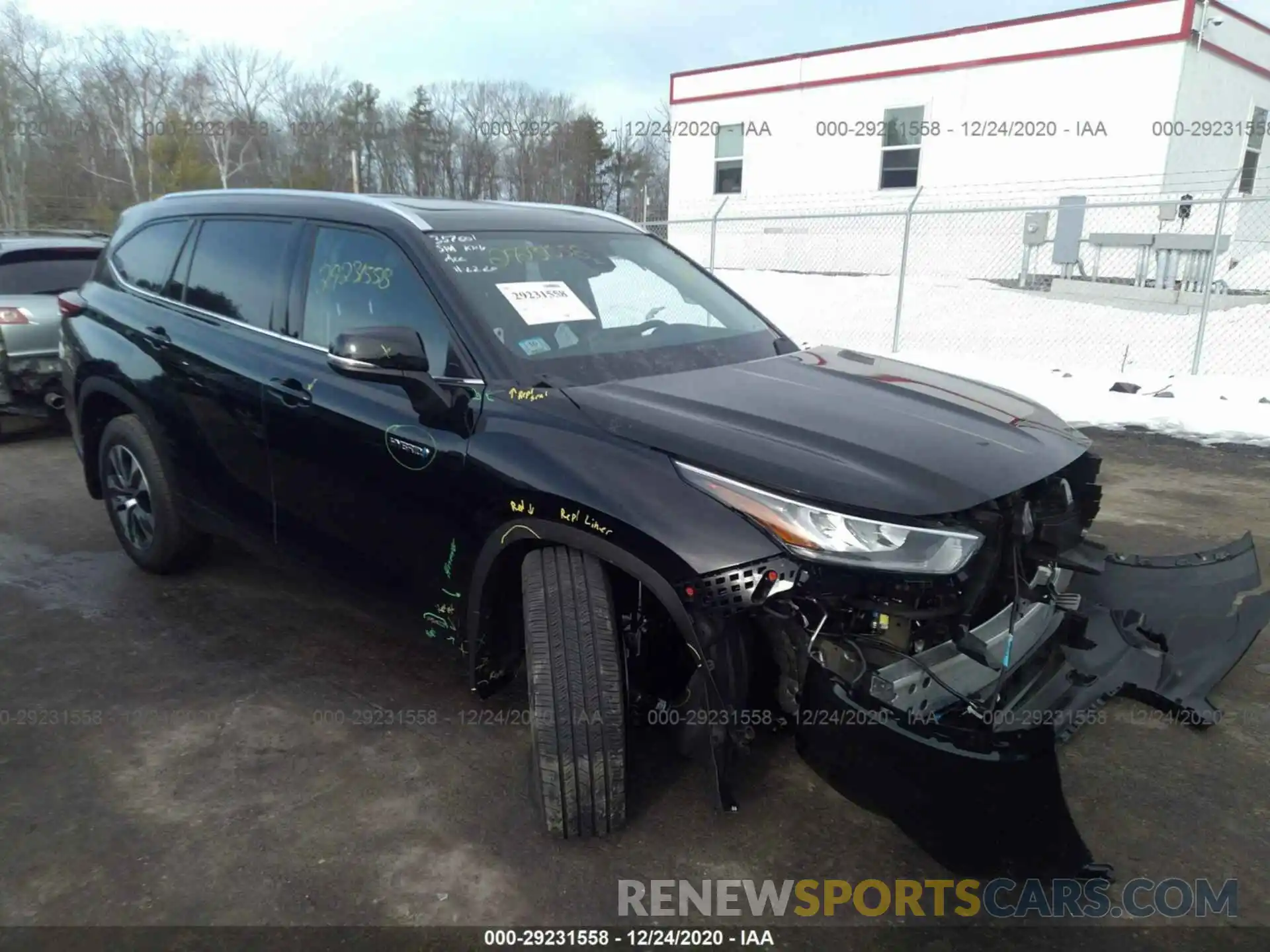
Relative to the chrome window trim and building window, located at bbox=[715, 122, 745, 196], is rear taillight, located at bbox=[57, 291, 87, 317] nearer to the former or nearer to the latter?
the chrome window trim

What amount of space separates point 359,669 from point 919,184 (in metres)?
17.4

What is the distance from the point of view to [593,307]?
3.30 metres

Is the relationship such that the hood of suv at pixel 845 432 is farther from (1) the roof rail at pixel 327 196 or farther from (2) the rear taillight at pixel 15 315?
(2) the rear taillight at pixel 15 315

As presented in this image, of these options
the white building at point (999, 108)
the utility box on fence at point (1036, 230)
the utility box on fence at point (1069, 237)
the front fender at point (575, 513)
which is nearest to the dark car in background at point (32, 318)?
the front fender at point (575, 513)

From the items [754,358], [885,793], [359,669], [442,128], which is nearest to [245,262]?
[359,669]

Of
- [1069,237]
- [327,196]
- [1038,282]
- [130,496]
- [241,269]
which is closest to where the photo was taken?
[327,196]

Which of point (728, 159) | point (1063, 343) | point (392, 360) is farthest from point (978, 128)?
point (392, 360)

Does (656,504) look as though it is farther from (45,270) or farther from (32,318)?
(45,270)

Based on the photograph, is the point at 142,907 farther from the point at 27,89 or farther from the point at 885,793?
the point at 27,89

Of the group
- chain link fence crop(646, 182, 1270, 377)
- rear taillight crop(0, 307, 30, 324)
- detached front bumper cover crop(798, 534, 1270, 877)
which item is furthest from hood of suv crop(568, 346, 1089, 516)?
chain link fence crop(646, 182, 1270, 377)

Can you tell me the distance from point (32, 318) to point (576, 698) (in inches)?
259

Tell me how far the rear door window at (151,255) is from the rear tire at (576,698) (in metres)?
2.78

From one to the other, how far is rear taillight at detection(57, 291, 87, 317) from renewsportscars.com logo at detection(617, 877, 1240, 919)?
407 cm

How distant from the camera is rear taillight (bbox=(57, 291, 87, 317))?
457cm
